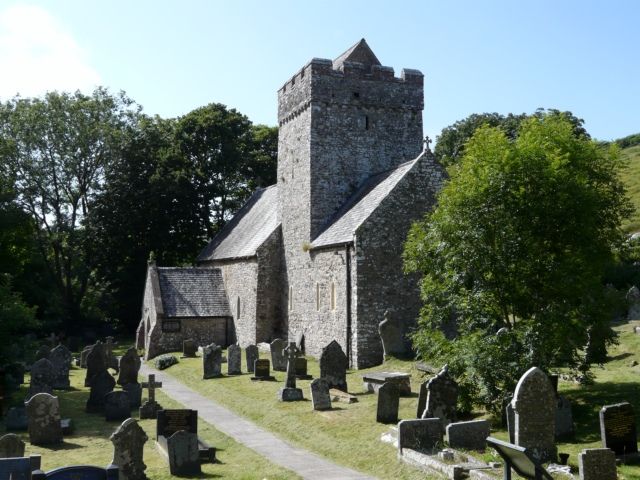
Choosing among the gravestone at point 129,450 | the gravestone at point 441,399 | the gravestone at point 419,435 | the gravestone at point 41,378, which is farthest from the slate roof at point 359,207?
the gravestone at point 129,450

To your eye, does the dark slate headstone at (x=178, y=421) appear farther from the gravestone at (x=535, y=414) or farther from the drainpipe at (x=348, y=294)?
the drainpipe at (x=348, y=294)

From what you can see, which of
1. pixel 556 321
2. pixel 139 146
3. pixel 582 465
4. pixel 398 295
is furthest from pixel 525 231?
pixel 139 146

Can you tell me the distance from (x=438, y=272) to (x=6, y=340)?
13494mm

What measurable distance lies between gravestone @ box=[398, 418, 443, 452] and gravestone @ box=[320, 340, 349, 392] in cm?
722

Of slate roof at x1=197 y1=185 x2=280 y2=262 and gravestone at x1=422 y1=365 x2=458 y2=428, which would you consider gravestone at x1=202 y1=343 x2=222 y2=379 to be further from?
gravestone at x1=422 y1=365 x2=458 y2=428

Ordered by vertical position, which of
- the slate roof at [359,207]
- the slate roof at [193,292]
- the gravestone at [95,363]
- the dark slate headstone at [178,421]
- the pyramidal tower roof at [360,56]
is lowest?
the dark slate headstone at [178,421]

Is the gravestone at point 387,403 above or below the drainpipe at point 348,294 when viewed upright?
below

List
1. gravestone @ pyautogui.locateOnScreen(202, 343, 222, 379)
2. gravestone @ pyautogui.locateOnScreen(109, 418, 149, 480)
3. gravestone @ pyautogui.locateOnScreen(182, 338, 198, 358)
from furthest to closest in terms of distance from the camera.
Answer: gravestone @ pyautogui.locateOnScreen(182, 338, 198, 358) < gravestone @ pyautogui.locateOnScreen(202, 343, 222, 379) < gravestone @ pyautogui.locateOnScreen(109, 418, 149, 480)

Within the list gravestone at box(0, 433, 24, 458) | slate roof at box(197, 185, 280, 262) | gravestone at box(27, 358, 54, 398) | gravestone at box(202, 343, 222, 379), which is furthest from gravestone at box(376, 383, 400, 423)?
slate roof at box(197, 185, 280, 262)

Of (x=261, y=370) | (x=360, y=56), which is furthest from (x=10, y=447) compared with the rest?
(x=360, y=56)

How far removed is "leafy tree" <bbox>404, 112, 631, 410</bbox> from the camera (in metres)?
15.3

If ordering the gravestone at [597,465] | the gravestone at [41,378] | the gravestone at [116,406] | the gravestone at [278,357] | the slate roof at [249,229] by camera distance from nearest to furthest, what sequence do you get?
the gravestone at [597,465] < the gravestone at [116,406] < the gravestone at [41,378] < the gravestone at [278,357] < the slate roof at [249,229]

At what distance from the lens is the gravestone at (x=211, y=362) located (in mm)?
25234

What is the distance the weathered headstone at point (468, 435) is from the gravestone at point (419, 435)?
271 mm
